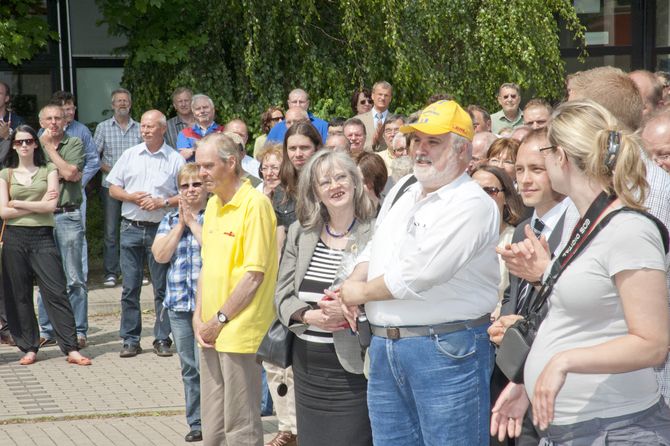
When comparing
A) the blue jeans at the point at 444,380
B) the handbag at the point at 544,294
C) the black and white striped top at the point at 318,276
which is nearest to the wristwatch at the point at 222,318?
the black and white striped top at the point at 318,276

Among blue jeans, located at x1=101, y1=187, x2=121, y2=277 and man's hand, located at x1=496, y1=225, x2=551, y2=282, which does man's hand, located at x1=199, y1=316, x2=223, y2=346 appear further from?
blue jeans, located at x1=101, y1=187, x2=121, y2=277

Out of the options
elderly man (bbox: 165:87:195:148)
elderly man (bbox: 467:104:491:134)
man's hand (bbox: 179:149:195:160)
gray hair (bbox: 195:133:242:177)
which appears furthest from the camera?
elderly man (bbox: 165:87:195:148)

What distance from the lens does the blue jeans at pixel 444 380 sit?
420 centimetres

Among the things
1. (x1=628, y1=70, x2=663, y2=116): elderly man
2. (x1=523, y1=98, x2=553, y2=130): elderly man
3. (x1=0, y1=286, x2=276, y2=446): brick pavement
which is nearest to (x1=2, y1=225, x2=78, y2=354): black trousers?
(x1=0, y1=286, x2=276, y2=446): brick pavement

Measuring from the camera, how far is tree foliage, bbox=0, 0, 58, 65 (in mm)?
13219

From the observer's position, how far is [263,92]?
13906mm

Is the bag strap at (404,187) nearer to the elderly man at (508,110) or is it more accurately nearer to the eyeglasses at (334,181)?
the eyeglasses at (334,181)

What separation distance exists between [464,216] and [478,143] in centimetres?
423

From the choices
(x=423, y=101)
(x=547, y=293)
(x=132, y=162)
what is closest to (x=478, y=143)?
(x=132, y=162)

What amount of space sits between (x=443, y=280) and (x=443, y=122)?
677 millimetres

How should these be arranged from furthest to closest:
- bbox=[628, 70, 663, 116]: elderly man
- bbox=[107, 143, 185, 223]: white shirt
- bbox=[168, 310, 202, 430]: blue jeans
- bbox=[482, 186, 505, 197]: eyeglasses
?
bbox=[107, 143, 185, 223]: white shirt, bbox=[168, 310, 202, 430]: blue jeans, bbox=[482, 186, 505, 197]: eyeglasses, bbox=[628, 70, 663, 116]: elderly man

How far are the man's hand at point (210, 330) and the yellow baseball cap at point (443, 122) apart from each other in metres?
1.95

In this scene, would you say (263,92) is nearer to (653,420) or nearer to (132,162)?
(132,162)

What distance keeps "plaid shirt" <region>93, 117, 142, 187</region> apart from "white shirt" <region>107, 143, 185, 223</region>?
2351 mm
